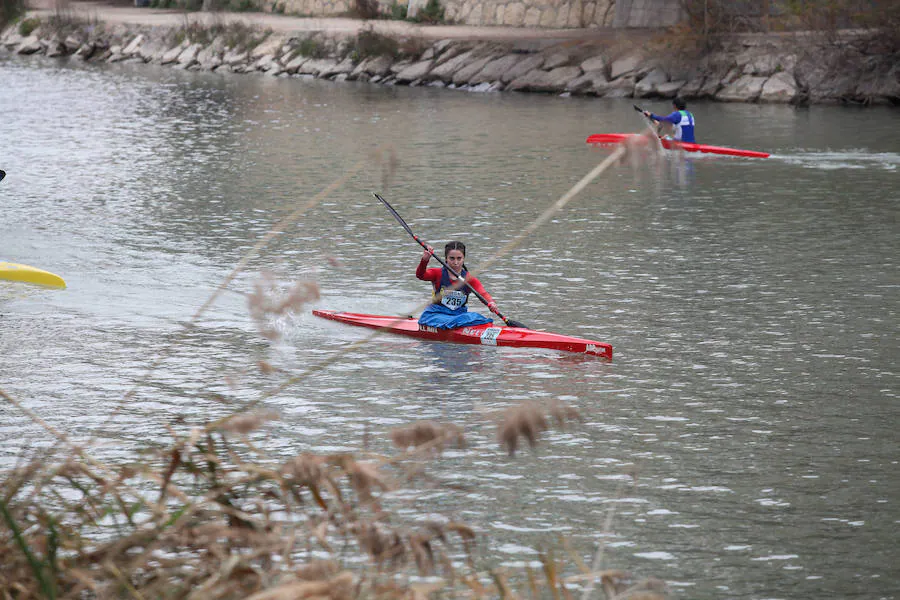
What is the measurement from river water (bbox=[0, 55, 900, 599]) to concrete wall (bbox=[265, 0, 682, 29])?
1639cm

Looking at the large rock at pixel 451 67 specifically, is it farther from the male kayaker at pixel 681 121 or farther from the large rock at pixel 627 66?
the male kayaker at pixel 681 121

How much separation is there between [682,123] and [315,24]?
3543 cm

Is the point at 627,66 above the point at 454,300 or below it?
above

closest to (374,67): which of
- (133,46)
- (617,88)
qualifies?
(617,88)

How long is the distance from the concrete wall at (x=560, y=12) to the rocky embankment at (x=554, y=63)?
2.85m

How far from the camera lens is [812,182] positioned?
26391mm

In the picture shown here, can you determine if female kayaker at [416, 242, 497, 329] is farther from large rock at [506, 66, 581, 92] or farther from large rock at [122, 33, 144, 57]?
large rock at [122, 33, 144, 57]

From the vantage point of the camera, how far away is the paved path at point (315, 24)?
49969 millimetres

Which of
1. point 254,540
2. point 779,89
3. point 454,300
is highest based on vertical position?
point 779,89

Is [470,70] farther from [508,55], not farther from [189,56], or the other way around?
[189,56]

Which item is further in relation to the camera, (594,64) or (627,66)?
(594,64)

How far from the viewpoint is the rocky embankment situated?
41.2m

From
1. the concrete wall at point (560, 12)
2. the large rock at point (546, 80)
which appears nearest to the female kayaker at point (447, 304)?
the large rock at point (546, 80)

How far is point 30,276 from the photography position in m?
17.2
